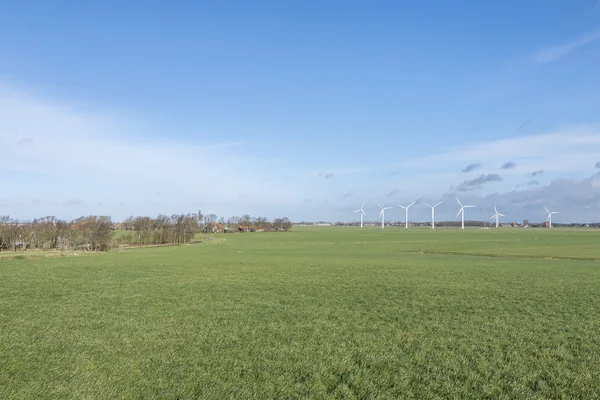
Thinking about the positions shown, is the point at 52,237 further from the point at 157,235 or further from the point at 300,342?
the point at 300,342

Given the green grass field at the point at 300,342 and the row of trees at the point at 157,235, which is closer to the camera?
the green grass field at the point at 300,342

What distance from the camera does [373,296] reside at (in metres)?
20.2

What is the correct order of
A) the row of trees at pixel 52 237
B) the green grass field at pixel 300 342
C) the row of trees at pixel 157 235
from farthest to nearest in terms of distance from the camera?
the row of trees at pixel 157 235, the row of trees at pixel 52 237, the green grass field at pixel 300 342

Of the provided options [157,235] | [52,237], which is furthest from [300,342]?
[157,235]

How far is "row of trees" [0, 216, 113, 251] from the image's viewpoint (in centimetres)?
6806

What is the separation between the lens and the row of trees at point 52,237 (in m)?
68.1

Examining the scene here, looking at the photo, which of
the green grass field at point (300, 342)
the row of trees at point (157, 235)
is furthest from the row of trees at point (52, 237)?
the green grass field at point (300, 342)

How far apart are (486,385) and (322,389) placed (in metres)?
3.22

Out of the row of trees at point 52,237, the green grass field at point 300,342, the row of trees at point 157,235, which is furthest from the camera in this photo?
the row of trees at point 157,235

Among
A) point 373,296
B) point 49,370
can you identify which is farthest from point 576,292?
point 49,370

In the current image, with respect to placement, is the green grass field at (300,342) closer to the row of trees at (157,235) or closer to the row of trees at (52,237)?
the row of trees at (52,237)

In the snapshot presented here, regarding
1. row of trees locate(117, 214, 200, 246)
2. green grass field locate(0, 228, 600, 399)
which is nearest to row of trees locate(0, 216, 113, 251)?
row of trees locate(117, 214, 200, 246)

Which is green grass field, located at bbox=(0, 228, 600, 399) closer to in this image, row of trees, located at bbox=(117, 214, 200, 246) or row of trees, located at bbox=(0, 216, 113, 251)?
row of trees, located at bbox=(0, 216, 113, 251)

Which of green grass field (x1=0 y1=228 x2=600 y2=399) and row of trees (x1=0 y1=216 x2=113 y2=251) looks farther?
row of trees (x1=0 y1=216 x2=113 y2=251)
